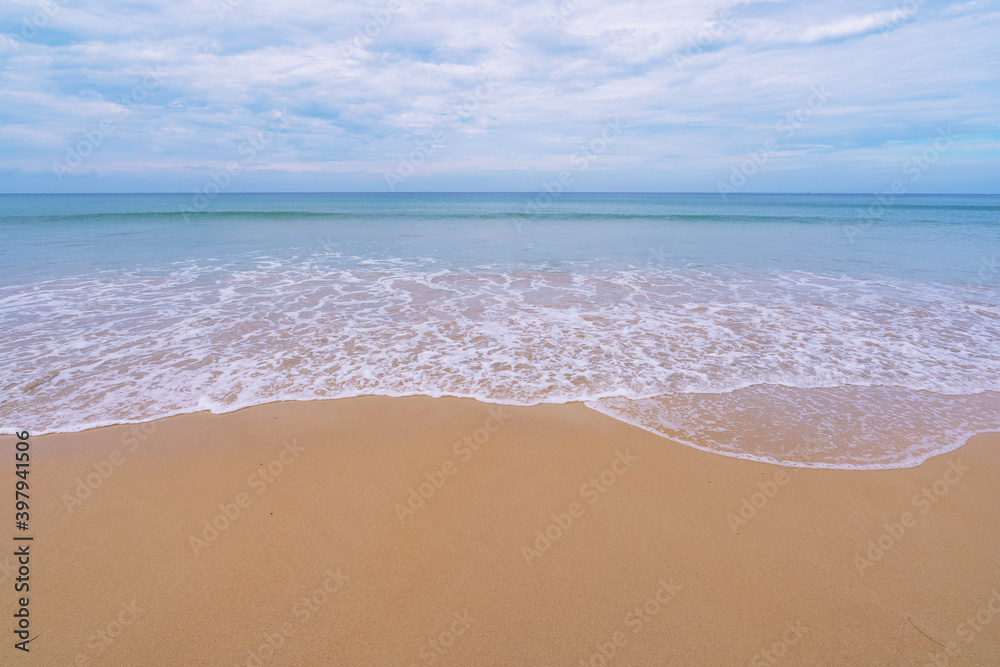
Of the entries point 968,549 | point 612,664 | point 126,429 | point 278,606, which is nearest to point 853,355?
point 968,549

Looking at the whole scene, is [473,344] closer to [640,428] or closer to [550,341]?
[550,341]

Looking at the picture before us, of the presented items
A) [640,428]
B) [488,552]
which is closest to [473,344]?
[640,428]

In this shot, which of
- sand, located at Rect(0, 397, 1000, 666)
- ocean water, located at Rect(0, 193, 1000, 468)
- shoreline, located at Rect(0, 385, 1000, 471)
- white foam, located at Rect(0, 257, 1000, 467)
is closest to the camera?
sand, located at Rect(0, 397, 1000, 666)

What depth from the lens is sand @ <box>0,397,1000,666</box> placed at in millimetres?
2926

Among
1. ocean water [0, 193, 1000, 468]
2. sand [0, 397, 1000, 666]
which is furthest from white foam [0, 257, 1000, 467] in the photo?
sand [0, 397, 1000, 666]

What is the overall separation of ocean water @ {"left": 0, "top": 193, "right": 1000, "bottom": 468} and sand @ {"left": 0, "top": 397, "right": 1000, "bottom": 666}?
75 cm

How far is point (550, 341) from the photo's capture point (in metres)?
8.04

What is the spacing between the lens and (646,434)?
5.17 meters

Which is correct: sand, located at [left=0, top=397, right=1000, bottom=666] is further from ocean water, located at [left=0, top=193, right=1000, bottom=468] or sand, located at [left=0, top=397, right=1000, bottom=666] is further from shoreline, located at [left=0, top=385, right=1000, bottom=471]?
ocean water, located at [left=0, top=193, right=1000, bottom=468]

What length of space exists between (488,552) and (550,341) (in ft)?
16.0

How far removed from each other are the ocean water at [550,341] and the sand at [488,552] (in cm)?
75

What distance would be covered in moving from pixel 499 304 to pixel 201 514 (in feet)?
24.9

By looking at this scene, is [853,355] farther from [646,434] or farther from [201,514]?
[201,514]

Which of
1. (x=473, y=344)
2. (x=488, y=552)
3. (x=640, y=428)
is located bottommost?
(x=488, y=552)
